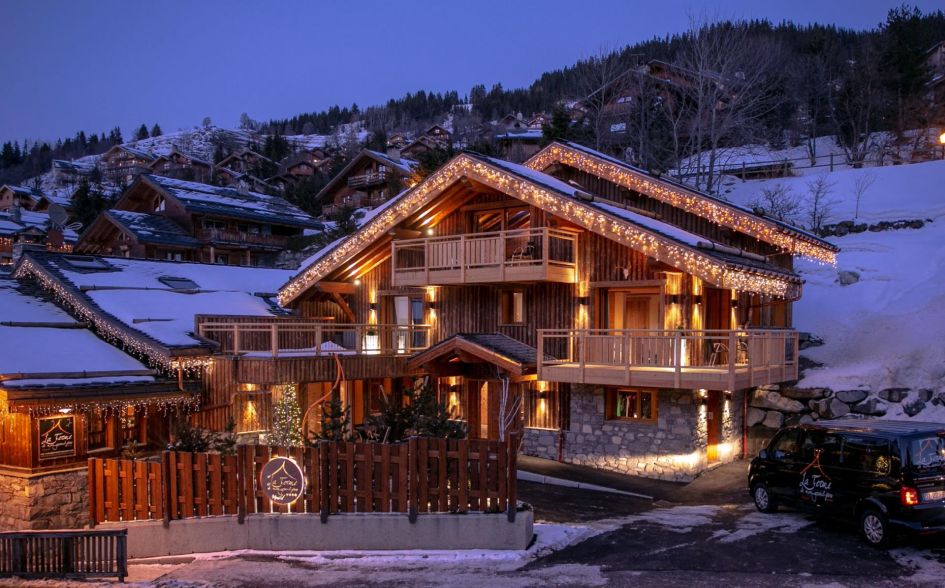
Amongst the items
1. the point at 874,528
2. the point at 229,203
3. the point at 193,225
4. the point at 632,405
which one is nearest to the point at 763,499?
the point at 874,528

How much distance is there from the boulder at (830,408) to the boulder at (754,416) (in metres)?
1.42

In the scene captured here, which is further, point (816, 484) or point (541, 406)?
point (541, 406)

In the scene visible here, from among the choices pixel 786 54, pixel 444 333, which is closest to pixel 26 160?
pixel 786 54

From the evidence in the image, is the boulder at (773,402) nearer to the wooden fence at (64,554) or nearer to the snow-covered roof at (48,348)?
the wooden fence at (64,554)

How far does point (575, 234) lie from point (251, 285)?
1342cm

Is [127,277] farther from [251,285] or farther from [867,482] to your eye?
[867,482]

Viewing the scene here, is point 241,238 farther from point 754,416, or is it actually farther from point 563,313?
point 754,416

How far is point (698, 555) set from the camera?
435 inches

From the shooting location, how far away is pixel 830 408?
19.6m

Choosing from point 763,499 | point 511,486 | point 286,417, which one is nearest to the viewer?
point 511,486

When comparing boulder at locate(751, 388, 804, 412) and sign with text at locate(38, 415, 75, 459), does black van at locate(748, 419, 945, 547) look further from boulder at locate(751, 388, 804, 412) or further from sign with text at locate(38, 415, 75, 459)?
sign with text at locate(38, 415, 75, 459)

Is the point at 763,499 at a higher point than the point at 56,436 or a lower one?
lower

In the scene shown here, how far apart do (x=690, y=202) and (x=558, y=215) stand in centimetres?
454

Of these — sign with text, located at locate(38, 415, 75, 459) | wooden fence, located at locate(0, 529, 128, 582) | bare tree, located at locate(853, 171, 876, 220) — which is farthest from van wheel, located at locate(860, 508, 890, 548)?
bare tree, located at locate(853, 171, 876, 220)
